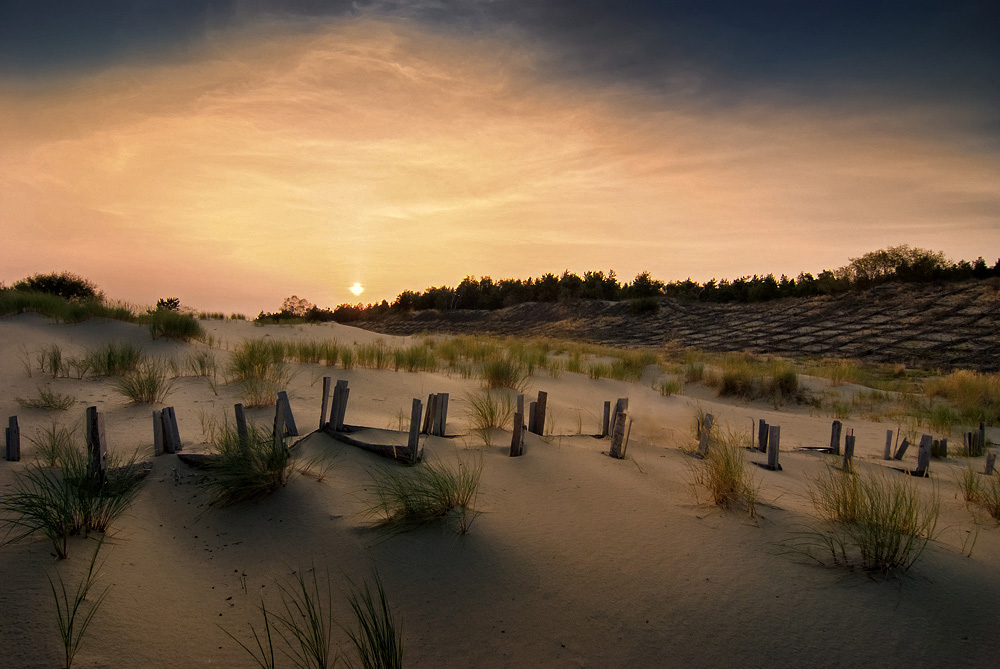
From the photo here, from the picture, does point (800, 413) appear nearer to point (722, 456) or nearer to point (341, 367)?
point (722, 456)

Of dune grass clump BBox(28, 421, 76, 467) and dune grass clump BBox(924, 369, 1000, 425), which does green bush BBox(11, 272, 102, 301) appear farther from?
dune grass clump BBox(924, 369, 1000, 425)

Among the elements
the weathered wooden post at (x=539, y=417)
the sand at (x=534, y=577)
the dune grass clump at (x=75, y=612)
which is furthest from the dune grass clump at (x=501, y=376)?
the dune grass clump at (x=75, y=612)

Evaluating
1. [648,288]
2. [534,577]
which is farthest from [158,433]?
[648,288]

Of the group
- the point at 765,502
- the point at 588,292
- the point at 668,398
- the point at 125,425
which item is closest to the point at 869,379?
the point at 668,398

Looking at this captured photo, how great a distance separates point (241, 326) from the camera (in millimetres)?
16547

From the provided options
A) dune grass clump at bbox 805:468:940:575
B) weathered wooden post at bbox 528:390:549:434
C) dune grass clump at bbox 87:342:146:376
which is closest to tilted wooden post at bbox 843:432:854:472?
dune grass clump at bbox 805:468:940:575

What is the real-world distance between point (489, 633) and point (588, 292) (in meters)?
31.4

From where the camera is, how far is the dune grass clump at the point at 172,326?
36.3ft

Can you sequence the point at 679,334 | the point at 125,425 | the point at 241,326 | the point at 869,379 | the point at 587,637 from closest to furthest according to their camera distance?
the point at 587,637 → the point at 125,425 → the point at 869,379 → the point at 241,326 → the point at 679,334

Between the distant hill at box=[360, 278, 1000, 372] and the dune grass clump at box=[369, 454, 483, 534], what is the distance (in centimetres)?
1600

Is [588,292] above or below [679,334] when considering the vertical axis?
above

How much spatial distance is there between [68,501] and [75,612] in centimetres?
105

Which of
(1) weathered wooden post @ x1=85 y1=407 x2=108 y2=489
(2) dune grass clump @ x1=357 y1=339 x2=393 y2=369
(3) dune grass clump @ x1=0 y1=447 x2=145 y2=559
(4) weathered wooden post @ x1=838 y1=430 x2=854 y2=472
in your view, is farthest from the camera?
(2) dune grass clump @ x1=357 y1=339 x2=393 y2=369

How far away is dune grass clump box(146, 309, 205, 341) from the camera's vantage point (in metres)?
11.1
